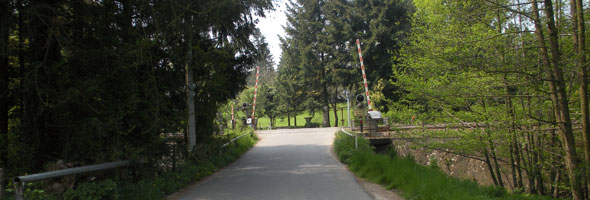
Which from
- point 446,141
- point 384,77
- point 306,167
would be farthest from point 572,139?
point 384,77

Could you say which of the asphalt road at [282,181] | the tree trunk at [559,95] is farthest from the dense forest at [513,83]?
the asphalt road at [282,181]

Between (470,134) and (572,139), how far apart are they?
8.07ft

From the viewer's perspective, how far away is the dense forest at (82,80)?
6914 mm

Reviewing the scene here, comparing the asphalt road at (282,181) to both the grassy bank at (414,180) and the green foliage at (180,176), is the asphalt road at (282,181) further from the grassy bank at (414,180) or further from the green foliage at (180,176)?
the grassy bank at (414,180)

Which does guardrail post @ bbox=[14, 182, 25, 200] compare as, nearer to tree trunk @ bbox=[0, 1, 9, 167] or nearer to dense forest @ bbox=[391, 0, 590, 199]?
tree trunk @ bbox=[0, 1, 9, 167]

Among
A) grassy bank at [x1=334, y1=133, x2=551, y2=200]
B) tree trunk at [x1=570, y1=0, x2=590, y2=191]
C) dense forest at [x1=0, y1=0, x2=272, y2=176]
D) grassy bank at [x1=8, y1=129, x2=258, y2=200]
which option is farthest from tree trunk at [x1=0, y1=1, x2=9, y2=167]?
tree trunk at [x1=570, y1=0, x2=590, y2=191]

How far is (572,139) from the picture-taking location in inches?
332

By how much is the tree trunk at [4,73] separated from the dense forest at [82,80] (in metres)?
0.01

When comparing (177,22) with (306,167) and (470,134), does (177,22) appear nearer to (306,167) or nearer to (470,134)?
(306,167)

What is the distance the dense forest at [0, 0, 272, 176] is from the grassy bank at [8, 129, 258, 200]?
0.45 metres

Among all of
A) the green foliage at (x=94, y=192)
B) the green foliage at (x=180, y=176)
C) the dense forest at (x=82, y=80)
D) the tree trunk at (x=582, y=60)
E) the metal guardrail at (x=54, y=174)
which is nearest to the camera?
the metal guardrail at (x=54, y=174)

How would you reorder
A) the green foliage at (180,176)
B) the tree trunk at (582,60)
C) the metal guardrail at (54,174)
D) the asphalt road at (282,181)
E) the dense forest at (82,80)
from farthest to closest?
the asphalt road at (282,181), the tree trunk at (582,60), the green foliage at (180,176), the dense forest at (82,80), the metal guardrail at (54,174)

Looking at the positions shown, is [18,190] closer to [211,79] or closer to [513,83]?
[211,79]

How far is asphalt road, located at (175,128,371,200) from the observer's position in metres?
8.04
